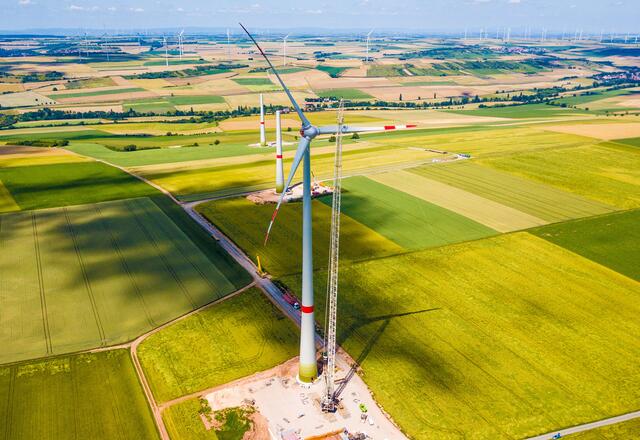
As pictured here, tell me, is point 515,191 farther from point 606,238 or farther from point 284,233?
point 284,233

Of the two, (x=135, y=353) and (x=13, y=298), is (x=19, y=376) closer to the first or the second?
(x=135, y=353)

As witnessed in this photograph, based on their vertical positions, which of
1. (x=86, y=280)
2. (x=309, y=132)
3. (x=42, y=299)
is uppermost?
(x=309, y=132)

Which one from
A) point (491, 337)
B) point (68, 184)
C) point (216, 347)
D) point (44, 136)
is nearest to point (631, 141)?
point (491, 337)

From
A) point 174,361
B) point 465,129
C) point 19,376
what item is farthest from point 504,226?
point 465,129

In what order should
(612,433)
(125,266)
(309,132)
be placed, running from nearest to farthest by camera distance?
(309,132) < (612,433) < (125,266)

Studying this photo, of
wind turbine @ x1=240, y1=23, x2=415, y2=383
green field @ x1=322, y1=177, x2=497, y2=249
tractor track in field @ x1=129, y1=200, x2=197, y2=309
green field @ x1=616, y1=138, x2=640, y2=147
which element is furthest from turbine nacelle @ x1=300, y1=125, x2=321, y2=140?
green field @ x1=616, y1=138, x2=640, y2=147

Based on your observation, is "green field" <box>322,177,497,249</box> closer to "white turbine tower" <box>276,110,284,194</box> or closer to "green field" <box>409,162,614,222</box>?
Result: "white turbine tower" <box>276,110,284,194</box>

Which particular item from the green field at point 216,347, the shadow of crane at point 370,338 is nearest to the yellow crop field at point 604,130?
the shadow of crane at point 370,338

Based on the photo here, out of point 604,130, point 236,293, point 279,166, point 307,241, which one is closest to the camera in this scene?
point 307,241
